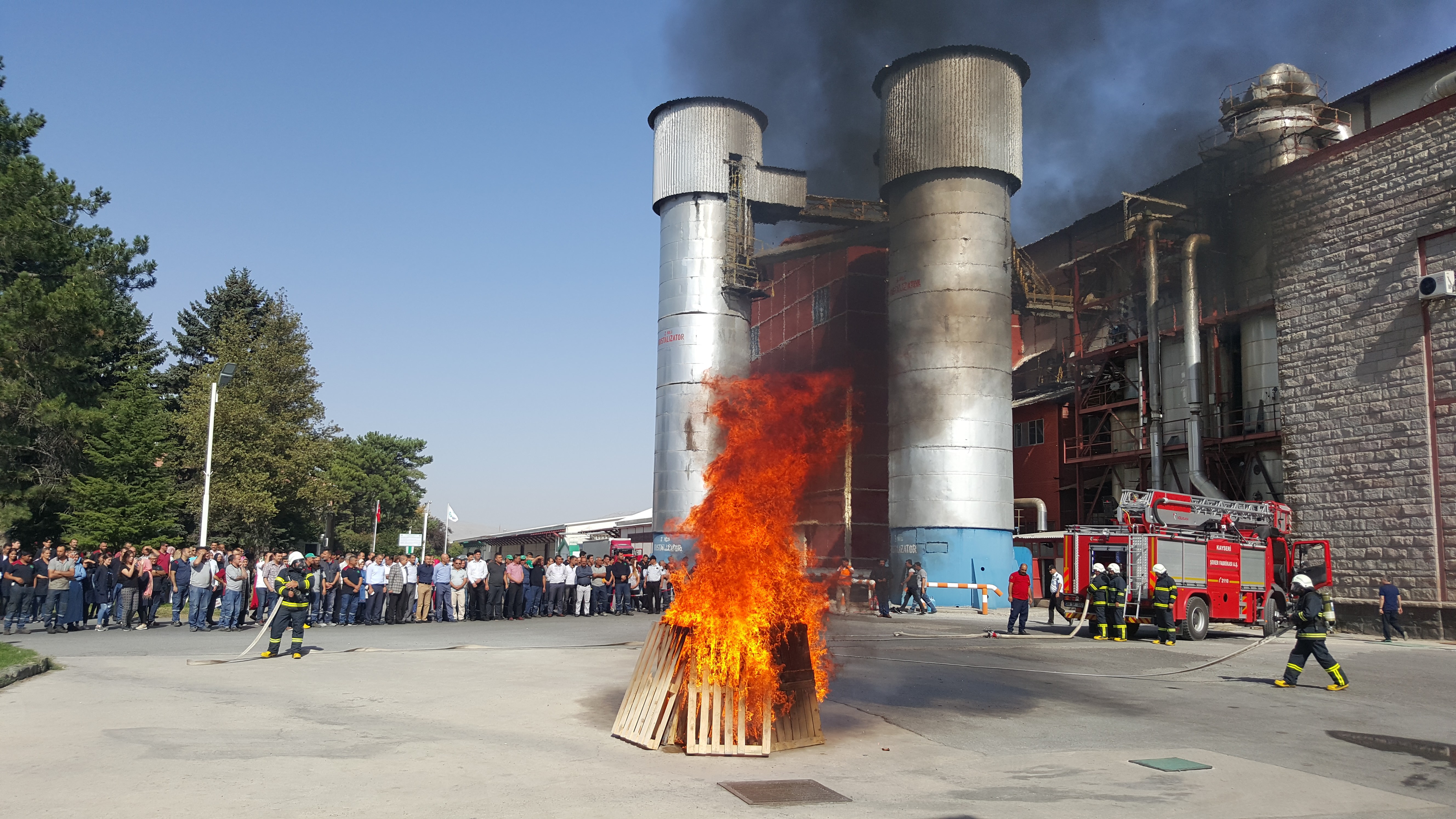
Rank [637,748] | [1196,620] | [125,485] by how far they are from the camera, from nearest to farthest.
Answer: [637,748] < [1196,620] < [125,485]

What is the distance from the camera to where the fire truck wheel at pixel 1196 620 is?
22219mm

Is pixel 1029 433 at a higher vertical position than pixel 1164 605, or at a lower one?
higher

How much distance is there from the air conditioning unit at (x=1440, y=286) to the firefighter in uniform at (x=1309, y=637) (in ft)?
47.7

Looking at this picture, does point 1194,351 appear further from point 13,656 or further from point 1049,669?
point 13,656

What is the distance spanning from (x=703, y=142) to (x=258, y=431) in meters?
22.5

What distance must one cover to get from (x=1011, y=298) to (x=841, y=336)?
12.8m

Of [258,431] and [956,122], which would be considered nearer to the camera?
[956,122]

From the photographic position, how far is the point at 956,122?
34.7 m

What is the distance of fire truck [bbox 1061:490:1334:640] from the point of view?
72.5ft

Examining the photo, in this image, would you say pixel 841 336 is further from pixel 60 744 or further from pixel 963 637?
pixel 60 744

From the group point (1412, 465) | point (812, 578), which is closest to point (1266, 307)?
point (1412, 465)

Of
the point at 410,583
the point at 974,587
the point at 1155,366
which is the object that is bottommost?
the point at 974,587

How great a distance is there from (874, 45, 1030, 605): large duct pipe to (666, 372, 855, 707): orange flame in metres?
24.8

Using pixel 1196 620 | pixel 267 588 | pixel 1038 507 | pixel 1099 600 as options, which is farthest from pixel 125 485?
pixel 1196 620
